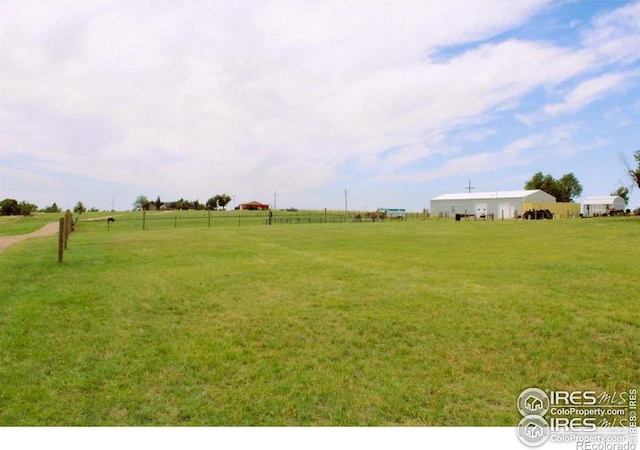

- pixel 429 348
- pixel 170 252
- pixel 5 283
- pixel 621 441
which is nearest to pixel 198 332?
pixel 429 348

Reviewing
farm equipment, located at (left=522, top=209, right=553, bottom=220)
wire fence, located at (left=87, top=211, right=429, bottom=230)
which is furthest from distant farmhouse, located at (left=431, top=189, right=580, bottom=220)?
wire fence, located at (left=87, top=211, right=429, bottom=230)

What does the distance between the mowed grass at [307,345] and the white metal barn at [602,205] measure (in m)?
76.3

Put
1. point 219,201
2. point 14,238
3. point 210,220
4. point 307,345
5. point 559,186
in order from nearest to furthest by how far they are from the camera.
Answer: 1. point 307,345
2. point 14,238
3. point 210,220
4. point 559,186
5. point 219,201

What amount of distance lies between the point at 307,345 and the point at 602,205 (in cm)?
8621

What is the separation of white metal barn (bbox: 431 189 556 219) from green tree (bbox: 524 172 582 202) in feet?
79.6

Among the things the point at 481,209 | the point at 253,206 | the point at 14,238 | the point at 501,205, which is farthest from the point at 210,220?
the point at 253,206

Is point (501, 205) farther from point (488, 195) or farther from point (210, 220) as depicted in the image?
point (210, 220)

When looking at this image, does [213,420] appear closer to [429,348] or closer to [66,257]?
[429,348]

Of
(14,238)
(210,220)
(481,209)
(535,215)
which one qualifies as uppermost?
(481,209)

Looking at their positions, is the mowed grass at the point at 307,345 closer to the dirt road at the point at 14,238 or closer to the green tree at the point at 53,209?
the dirt road at the point at 14,238

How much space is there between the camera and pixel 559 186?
3580 inches

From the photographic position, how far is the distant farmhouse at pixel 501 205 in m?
61.7

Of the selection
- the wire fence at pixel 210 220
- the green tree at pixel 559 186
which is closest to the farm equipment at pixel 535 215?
the wire fence at pixel 210 220

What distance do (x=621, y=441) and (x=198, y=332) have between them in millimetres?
5042
